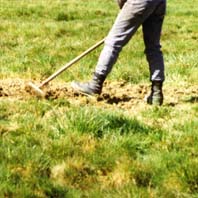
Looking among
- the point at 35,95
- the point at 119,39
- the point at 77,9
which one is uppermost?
the point at 119,39

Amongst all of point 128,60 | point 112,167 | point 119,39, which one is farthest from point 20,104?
point 128,60

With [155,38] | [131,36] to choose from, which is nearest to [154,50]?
[155,38]

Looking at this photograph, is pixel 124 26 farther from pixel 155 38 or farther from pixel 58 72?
pixel 58 72

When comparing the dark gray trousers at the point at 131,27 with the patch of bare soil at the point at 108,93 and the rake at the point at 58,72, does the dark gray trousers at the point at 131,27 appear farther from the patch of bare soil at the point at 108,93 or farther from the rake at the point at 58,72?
the patch of bare soil at the point at 108,93

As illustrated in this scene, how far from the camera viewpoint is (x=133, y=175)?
17.3ft

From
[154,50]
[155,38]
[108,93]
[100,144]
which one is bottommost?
[108,93]

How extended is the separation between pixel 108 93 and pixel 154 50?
3.25 ft

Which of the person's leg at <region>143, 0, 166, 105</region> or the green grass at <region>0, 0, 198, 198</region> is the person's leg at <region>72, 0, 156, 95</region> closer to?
the person's leg at <region>143, 0, 166, 105</region>

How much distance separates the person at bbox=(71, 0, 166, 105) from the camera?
289 inches

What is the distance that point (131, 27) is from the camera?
7.42m

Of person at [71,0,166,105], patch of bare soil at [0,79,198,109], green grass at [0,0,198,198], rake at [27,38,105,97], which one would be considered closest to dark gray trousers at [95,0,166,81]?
person at [71,0,166,105]

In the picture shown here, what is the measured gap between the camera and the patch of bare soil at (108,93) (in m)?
7.76

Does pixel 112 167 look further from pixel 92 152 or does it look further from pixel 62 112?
pixel 62 112

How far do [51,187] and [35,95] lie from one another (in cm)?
305
